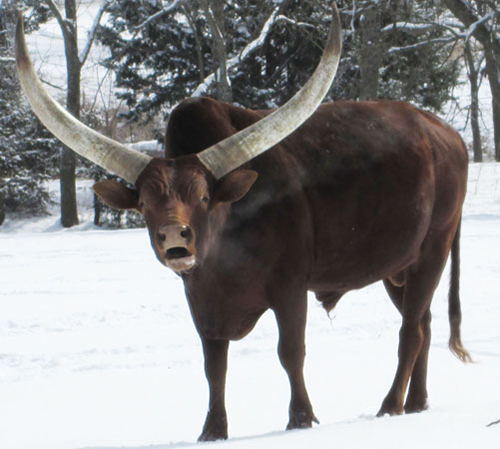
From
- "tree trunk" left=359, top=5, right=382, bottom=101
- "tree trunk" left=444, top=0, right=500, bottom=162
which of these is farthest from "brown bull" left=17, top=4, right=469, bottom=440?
"tree trunk" left=444, top=0, right=500, bottom=162

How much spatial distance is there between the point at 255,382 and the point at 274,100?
17.8 meters

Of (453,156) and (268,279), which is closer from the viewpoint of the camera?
(268,279)

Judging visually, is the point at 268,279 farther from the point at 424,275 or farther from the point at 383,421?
the point at 424,275

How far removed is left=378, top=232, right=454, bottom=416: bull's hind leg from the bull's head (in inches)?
59.9

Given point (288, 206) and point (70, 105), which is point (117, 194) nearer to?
point (288, 206)

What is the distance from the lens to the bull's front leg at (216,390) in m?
4.55

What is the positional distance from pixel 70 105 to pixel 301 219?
58.6ft

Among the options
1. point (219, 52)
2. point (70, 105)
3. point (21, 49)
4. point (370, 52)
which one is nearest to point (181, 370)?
point (21, 49)

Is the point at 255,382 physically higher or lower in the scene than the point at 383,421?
lower

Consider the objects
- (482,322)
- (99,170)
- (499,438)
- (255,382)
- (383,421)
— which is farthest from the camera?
(99,170)

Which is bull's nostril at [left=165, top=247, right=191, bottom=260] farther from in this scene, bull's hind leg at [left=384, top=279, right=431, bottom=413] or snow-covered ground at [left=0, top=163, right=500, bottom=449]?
bull's hind leg at [left=384, top=279, right=431, bottom=413]

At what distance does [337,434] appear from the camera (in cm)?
370

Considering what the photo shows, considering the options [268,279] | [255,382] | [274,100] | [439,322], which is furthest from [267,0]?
[268,279]

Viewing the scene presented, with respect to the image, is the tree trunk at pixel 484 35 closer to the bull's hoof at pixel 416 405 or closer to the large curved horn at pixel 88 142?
the bull's hoof at pixel 416 405
